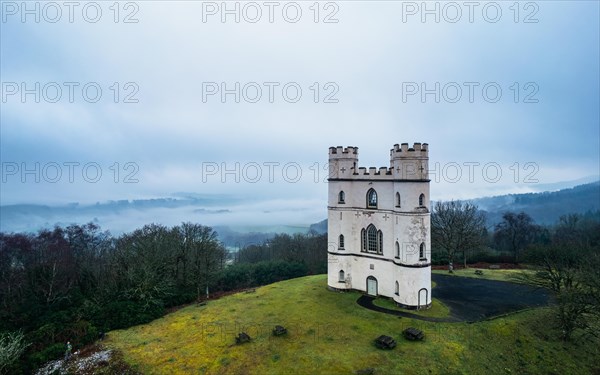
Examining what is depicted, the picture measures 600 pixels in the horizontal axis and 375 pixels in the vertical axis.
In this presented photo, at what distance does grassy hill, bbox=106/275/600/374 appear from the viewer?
67.7 ft

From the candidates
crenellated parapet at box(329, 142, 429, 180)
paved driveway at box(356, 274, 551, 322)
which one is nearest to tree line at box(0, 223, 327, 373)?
crenellated parapet at box(329, 142, 429, 180)

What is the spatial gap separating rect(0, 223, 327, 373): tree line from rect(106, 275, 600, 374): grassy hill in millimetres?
3201

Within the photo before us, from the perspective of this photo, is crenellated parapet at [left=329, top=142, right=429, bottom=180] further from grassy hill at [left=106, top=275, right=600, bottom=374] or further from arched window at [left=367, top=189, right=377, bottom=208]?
grassy hill at [left=106, top=275, right=600, bottom=374]

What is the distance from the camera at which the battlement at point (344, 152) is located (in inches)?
1363

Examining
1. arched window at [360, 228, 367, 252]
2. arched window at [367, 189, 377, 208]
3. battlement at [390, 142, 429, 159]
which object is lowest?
arched window at [360, 228, 367, 252]

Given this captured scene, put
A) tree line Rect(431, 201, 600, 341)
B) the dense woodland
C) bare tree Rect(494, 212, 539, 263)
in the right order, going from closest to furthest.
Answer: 1. tree line Rect(431, 201, 600, 341)
2. the dense woodland
3. bare tree Rect(494, 212, 539, 263)

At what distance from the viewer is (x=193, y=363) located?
839 inches

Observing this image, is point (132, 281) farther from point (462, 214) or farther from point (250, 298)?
point (462, 214)

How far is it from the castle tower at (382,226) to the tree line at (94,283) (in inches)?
656

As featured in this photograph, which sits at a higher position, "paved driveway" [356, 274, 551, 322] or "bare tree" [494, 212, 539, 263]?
"bare tree" [494, 212, 539, 263]

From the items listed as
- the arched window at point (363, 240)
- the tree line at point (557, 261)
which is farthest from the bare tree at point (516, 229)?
the arched window at point (363, 240)

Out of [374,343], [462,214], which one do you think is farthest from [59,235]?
[462,214]

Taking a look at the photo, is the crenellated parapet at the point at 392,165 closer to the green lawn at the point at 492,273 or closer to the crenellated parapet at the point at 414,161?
the crenellated parapet at the point at 414,161

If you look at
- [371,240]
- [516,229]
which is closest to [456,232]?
[371,240]
